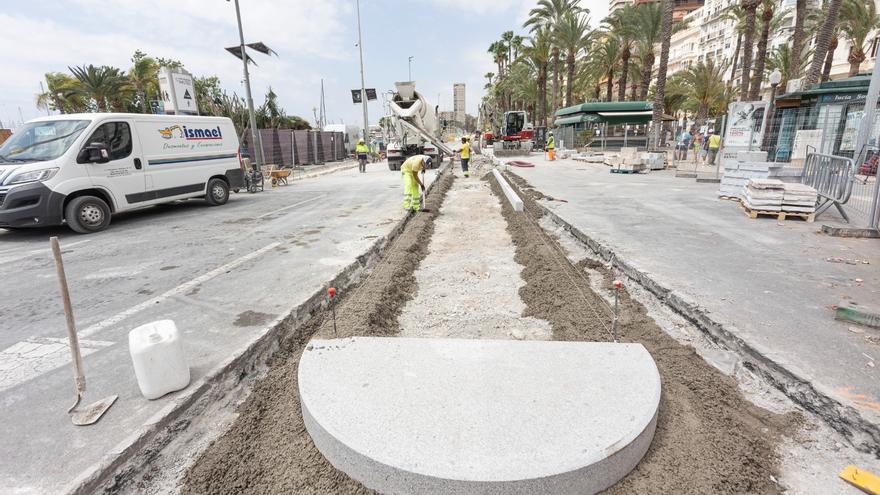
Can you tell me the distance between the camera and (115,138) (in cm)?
859

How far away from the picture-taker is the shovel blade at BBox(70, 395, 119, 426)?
8.62 feet

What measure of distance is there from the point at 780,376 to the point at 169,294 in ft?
19.3

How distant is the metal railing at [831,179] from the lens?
765cm

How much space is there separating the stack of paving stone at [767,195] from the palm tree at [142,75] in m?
39.1

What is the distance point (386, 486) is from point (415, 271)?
3.96 meters

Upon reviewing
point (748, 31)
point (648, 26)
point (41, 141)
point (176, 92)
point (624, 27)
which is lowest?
point (41, 141)

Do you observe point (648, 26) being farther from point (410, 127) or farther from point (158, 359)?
point (158, 359)

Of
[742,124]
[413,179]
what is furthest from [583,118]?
[413,179]

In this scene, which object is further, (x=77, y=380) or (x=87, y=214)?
(x=87, y=214)

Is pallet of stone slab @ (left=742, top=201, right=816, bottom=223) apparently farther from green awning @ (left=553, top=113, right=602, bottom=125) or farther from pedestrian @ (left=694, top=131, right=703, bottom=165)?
green awning @ (left=553, top=113, right=602, bottom=125)

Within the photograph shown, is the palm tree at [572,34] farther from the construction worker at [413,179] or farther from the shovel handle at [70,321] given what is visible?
the shovel handle at [70,321]

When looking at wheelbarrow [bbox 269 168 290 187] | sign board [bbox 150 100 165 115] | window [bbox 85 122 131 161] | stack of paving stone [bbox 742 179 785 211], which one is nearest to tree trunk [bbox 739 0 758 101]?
stack of paving stone [bbox 742 179 785 211]

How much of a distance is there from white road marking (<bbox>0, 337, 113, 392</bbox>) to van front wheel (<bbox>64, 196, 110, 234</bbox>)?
538 cm

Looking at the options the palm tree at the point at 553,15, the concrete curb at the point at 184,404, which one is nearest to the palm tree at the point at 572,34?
the palm tree at the point at 553,15
